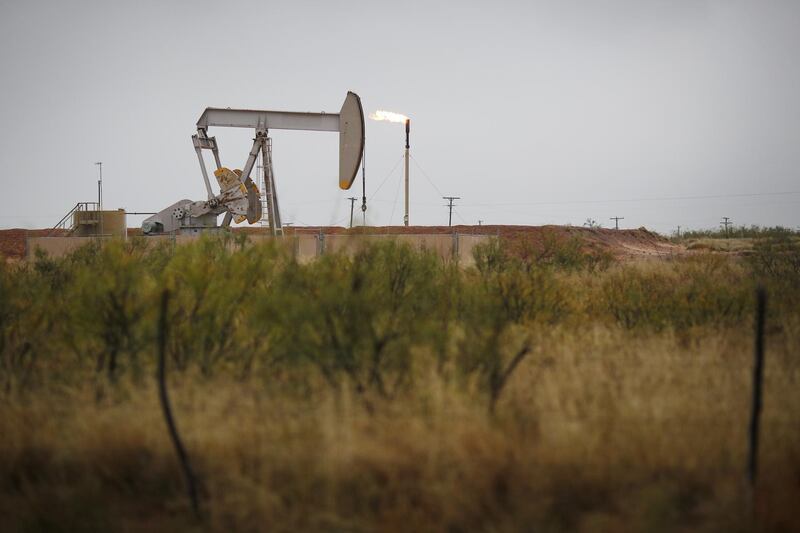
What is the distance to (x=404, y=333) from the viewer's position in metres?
6.09

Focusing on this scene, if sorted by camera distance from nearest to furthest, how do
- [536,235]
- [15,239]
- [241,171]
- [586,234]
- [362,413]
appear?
[362,413]
[241,171]
[536,235]
[15,239]
[586,234]

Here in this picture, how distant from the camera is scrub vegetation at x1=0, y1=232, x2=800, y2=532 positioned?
393cm

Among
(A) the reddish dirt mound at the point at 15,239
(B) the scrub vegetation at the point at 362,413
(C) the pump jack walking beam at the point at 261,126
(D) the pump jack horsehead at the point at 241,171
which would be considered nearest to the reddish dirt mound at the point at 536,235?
(A) the reddish dirt mound at the point at 15,239

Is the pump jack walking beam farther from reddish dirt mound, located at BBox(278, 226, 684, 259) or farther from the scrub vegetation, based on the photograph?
reddish dirt mound, located at BBox(278, 226, 684, 259)

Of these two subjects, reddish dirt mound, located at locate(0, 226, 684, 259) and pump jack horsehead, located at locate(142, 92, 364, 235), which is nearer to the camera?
pump jack horsehead, located at locate(142, 92, 364, 235)

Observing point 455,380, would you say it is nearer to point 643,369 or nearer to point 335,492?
point 335,492

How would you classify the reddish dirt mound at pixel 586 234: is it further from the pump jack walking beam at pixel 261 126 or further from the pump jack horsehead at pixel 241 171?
the pump jack walking beam at pixel 261 126

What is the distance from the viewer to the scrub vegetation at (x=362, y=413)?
393 centimetres

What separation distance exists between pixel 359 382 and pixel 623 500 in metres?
2.39

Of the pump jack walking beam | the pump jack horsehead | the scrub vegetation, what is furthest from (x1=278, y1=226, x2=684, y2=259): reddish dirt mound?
the scrub vegetation

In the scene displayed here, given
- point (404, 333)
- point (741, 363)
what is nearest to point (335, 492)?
point (404, 333)

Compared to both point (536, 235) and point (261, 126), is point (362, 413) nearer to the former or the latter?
point (261, 126)

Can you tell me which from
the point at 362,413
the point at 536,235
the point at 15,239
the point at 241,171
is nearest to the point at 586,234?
the point at 536,235

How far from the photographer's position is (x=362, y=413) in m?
4.71
